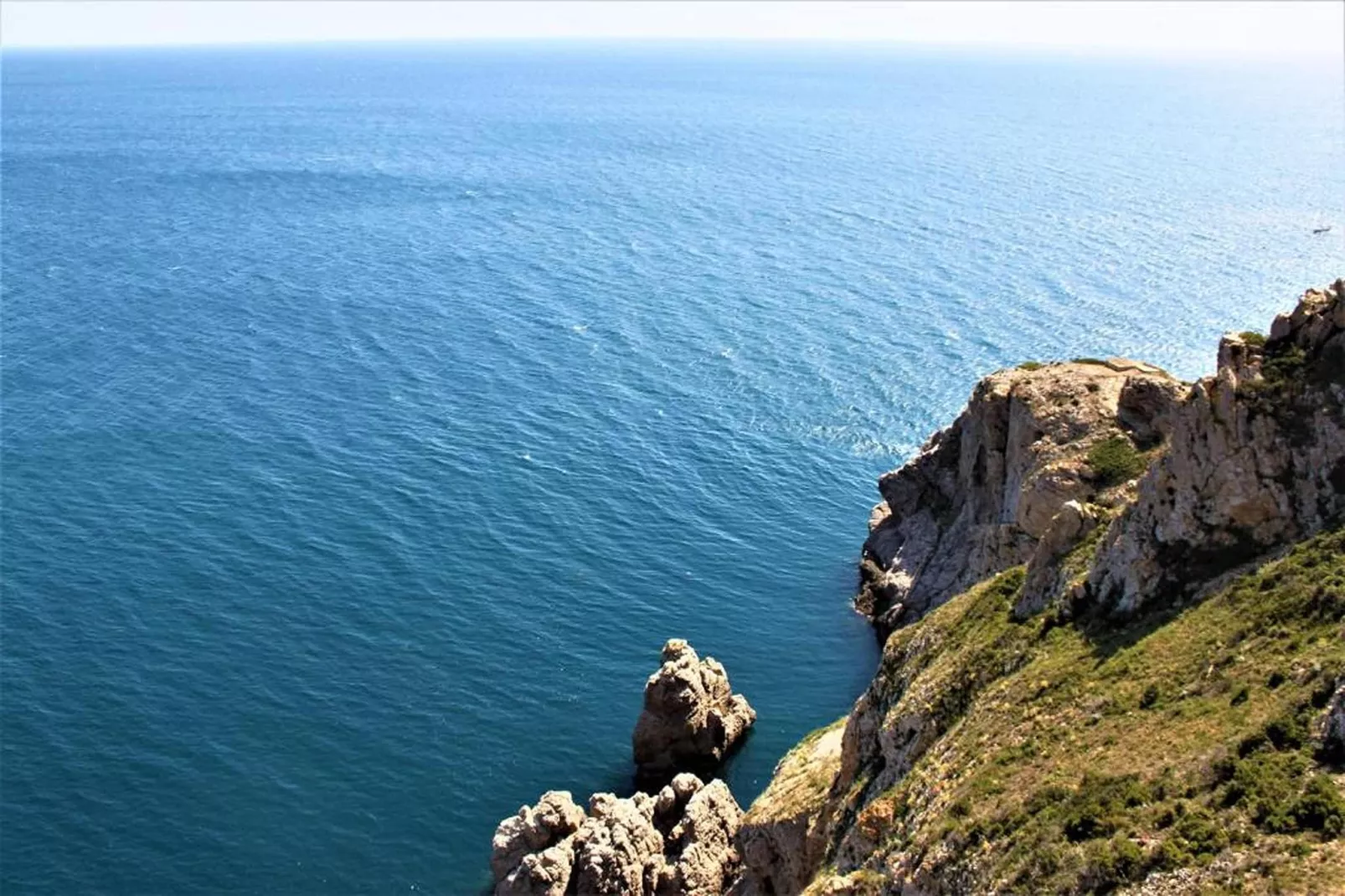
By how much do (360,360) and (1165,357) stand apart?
8288 cm

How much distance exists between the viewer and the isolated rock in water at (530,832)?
66.6m

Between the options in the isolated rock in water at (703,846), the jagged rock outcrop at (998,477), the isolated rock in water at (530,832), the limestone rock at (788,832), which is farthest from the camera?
the jagged rock outcrop at (998,477)

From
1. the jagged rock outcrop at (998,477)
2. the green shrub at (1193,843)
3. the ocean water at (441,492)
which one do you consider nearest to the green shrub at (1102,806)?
the green shrub at (1193,843)

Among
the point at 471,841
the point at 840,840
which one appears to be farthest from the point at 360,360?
the point at 840,840

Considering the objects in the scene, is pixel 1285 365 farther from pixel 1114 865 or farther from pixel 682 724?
pixel 682 724

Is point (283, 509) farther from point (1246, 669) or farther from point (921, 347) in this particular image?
point (1246, 669)

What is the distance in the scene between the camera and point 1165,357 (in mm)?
137375

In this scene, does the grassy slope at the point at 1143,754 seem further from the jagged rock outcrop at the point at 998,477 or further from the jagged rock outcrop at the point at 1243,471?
the jagged rock outcrop at the point at 998,477

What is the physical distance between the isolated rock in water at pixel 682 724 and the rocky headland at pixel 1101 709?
20 centimetres

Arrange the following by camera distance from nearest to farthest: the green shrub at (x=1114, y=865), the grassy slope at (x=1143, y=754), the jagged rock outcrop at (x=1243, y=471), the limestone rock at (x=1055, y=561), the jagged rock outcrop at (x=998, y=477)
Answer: the grassy slope at (x=1143, y=754)
the green shrub at (x=1114, y=865)
the jagged rock outcrop at (x=1243, y=471)
the limestone rock at (x=1055, y=561)
the jagged rock outcrop at (x=998, y=477)

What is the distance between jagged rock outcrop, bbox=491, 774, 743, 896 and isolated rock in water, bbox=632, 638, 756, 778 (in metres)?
6.65

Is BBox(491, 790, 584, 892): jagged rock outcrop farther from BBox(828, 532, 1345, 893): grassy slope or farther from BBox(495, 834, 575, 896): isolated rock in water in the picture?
BBox(828, 532, 1345, 893): grassy slope

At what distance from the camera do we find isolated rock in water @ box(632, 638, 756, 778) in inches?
3071

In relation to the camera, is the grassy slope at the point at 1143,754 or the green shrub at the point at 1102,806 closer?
the grassy slope at the point at 1143,754
